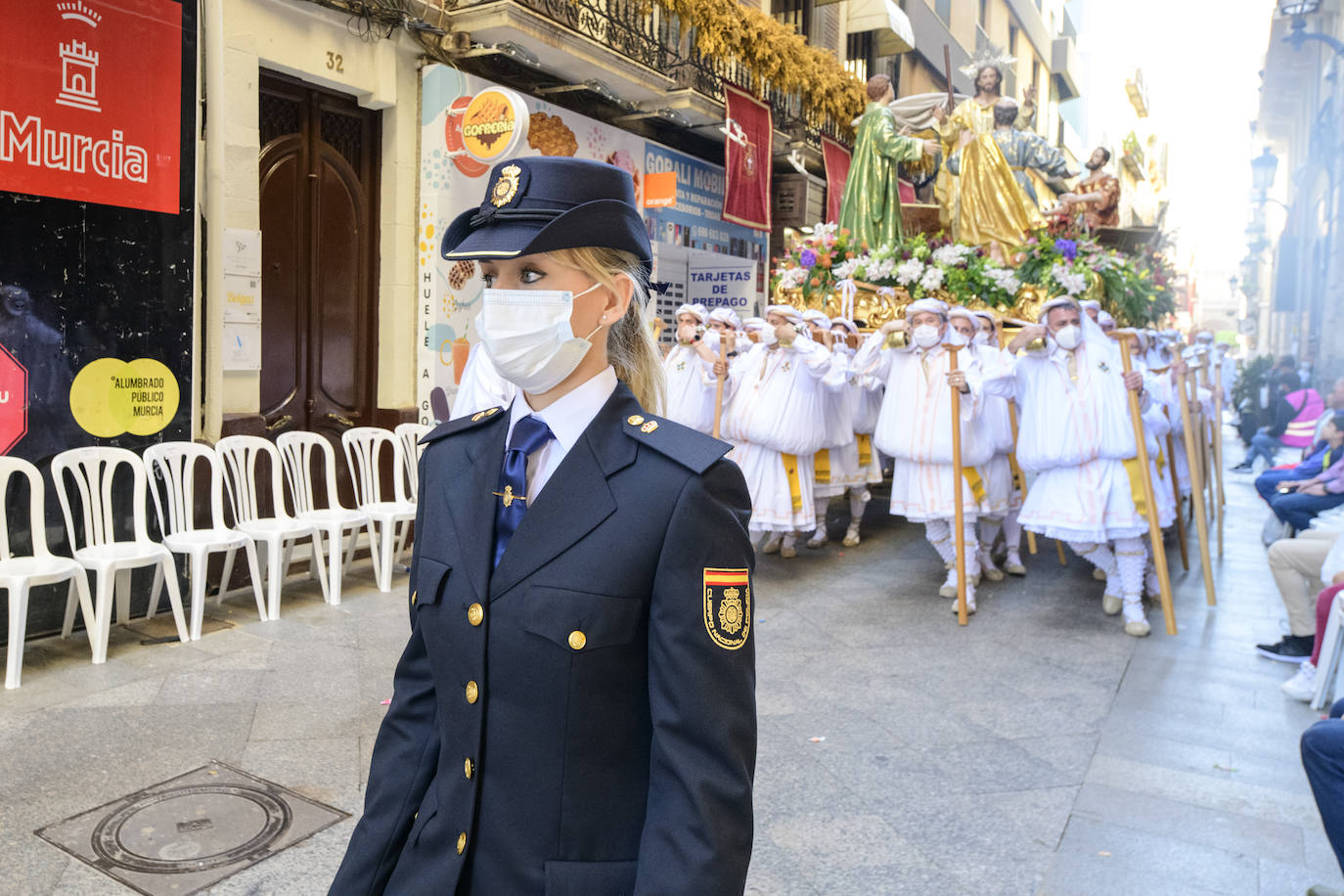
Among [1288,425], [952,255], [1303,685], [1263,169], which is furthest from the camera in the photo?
[1263,169]

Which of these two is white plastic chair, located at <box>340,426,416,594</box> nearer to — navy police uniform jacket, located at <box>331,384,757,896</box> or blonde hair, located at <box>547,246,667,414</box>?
blonde hair, located at <box>547,246,667,414</box>

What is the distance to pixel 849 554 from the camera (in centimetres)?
896

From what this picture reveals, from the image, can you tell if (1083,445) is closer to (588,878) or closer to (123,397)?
(588,878)

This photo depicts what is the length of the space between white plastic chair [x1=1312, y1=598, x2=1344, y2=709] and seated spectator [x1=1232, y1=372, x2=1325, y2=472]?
Answer: 8.16 meters

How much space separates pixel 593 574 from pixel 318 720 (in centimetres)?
369

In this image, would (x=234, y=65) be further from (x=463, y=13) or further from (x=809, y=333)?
(x=809, y=333)

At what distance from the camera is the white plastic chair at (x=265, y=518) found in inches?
246

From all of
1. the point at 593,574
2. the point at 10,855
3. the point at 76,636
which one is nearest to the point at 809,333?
the point at 76,636

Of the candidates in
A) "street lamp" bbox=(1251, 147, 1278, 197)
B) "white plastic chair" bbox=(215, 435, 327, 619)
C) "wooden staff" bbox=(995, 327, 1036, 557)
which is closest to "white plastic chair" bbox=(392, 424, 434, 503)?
"white plastic chair" bbox=(215, 435, 327, 619)

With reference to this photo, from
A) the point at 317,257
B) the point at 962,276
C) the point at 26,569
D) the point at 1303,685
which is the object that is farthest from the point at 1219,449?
the point at 26,569

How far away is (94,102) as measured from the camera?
5.70 m

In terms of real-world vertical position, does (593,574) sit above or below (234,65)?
below

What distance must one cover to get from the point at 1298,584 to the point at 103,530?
7.09 metres

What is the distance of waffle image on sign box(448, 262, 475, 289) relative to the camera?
869 centimetres
